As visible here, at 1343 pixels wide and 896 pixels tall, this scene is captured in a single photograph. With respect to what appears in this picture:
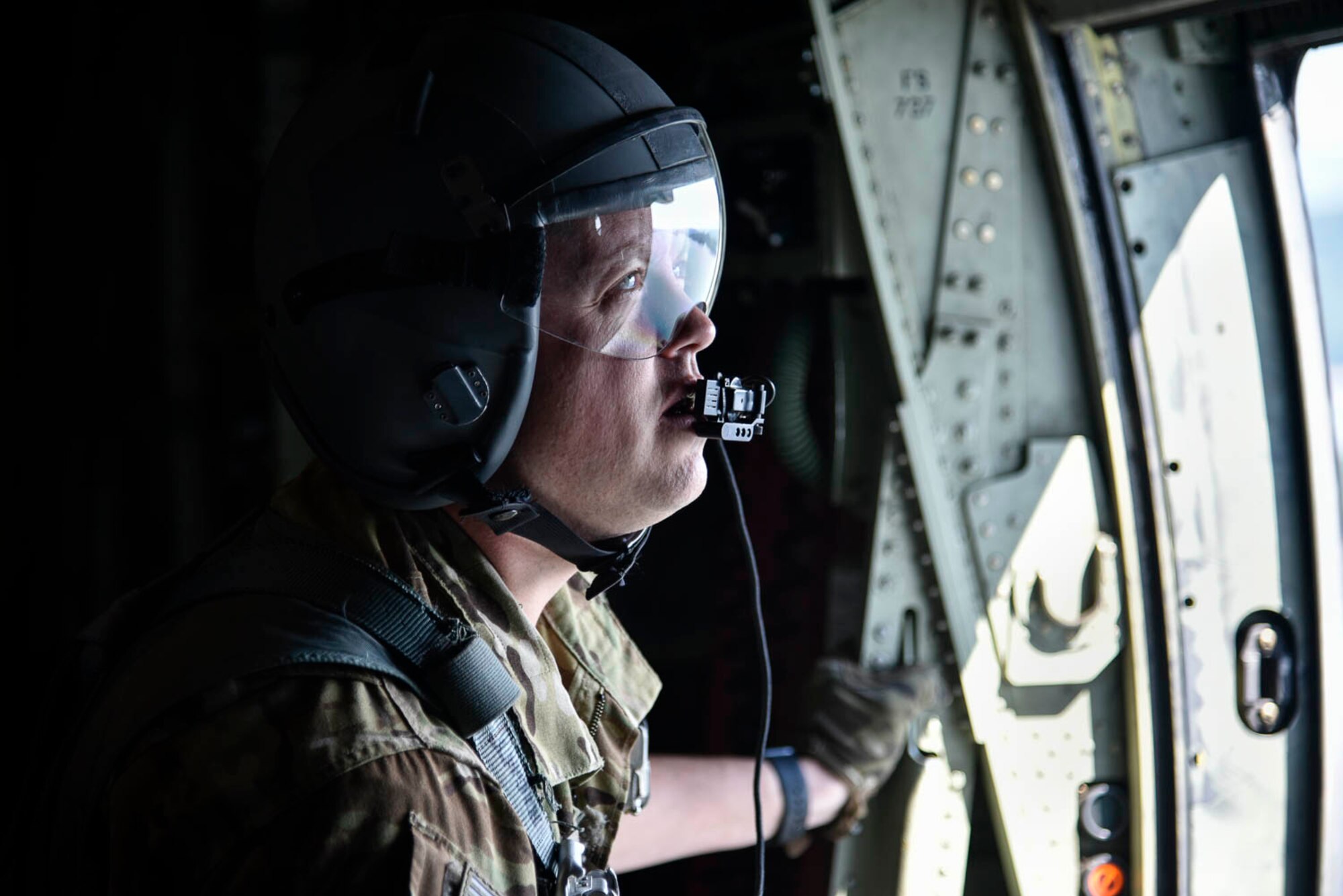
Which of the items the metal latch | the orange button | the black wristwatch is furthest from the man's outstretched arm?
the metal latch

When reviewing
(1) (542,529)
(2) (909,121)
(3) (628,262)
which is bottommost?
(1) (542,529)

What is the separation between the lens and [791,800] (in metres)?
2.09

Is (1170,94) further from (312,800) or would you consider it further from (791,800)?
(312,800)

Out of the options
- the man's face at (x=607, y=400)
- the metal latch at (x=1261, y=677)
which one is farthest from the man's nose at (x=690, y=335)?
the metal latch at (x=1261, y=677)

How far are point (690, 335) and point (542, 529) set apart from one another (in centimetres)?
→ 31

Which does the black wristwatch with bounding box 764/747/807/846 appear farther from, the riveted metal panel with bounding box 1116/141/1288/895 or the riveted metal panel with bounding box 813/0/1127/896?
the riveted metal panel with bounding box 1116/141/1288/895

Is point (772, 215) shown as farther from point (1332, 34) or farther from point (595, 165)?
point (595, 165)

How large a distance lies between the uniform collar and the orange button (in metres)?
1.40

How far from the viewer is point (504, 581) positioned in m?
1.38

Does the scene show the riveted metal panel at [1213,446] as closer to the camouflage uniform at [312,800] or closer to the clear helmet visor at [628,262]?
the clear helmet visor at [628,262]

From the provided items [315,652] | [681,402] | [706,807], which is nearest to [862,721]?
[706,807]

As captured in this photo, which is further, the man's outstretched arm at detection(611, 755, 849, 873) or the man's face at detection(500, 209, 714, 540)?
the man's outstretched arm at detection(611, 755, 849, 873)

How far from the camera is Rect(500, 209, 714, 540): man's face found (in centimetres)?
128

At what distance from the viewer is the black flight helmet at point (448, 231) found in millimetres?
1202
